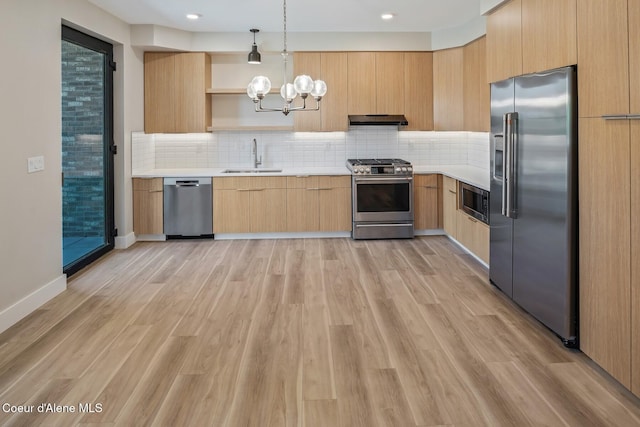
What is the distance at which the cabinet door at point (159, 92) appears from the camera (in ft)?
22.6

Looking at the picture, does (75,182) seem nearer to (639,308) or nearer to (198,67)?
(198,67)

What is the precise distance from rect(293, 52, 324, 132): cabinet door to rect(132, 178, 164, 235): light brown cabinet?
6.47ft

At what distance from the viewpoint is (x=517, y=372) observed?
2.99m

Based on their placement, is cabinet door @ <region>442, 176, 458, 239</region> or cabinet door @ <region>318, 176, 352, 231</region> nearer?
cabinet door @ <region>442, 176, 458, 239</region>

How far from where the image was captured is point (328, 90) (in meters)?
7.07

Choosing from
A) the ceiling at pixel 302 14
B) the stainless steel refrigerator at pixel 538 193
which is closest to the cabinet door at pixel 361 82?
the ceiling at pixel 302 14

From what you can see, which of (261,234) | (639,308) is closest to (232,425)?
(639,308)

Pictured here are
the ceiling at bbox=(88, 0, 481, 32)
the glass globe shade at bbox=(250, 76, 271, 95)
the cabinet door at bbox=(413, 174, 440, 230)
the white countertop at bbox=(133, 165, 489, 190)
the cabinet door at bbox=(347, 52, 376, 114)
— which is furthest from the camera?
the cabinet door at bbox=(347, 52, 376, 114)

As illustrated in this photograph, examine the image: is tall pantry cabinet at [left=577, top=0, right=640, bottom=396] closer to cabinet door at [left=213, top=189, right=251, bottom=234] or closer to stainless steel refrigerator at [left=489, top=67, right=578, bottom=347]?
stainless steel refrigerator at [left=489, top=67, right=578, bottom=347]

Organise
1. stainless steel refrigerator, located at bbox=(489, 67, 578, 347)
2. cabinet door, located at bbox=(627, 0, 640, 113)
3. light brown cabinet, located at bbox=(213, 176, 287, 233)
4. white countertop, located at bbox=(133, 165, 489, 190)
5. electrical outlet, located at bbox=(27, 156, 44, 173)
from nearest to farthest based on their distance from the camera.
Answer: cabinet door, located at bbox=(627, 0, 640, 113)
stainless steel refrigerator, located at bbox=(489, 67, 578, 347)
electrical outlet, located at bbox=(27, 156, 44, 173)
white countertop, located at bbox=(133, 165, 489, 190)
light brown cabinet, located at bbox=(213, 176, 287, 233)

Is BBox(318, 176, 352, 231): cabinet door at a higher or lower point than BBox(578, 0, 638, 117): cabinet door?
lower

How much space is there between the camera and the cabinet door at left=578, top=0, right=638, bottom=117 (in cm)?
265

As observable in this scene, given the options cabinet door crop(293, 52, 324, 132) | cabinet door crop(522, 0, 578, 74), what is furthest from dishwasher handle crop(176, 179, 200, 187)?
cabinet door crop(522, 0, 578, 74)

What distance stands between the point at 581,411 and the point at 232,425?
166cm
